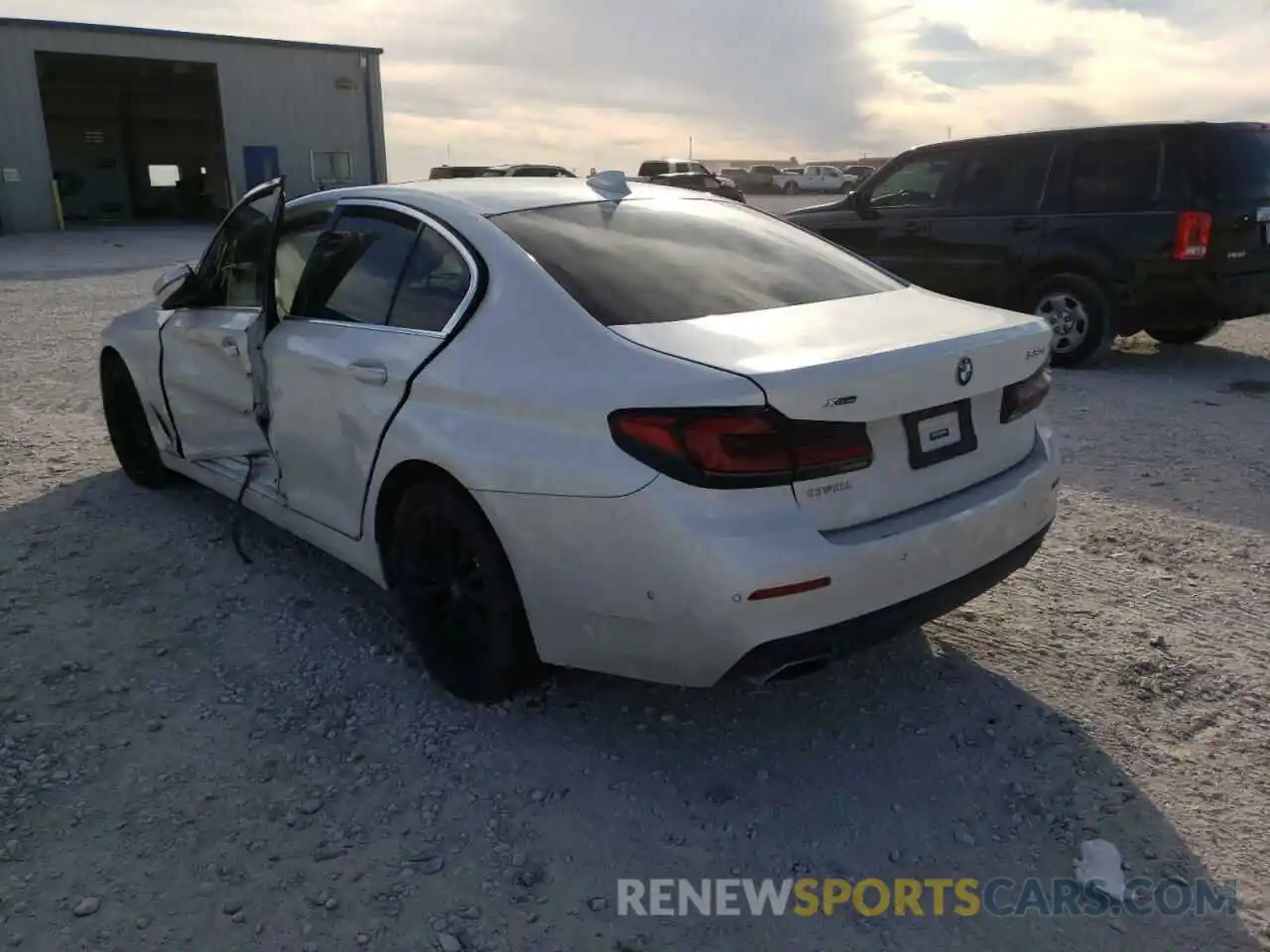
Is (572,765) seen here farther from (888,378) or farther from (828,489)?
(888,378)

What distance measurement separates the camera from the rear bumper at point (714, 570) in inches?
95.7

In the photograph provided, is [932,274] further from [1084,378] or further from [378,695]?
[378,695]

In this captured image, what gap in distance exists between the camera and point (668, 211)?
3.58 meters

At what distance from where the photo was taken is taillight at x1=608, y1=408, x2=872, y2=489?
95.6 inches

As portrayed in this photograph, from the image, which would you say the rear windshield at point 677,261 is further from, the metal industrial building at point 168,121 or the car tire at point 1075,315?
the metal industrial building at point 168,121

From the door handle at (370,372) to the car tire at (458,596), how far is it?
367 millimetres

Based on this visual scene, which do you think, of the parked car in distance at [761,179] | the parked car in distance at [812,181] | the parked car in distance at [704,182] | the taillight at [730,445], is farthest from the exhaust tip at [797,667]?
the parked car in distance at [761,179]

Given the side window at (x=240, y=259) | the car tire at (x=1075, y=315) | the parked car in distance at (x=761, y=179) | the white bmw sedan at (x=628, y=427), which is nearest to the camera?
the white bmw sedan at (x=628, y=427)

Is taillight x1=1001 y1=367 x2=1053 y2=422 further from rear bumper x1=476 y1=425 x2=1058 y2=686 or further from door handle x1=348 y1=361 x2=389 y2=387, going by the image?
door handle x1=348 y1=361 x2=389 y2=387

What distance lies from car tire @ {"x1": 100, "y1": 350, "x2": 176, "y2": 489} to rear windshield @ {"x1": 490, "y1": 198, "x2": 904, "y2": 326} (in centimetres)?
280

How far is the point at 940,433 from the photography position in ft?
→ 9.07

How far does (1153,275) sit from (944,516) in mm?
5991

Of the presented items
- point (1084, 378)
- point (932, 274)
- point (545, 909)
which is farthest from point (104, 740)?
point (932, 274)

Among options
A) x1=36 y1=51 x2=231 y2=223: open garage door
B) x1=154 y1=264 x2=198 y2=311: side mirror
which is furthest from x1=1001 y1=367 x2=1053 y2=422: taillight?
x1=36 y1=51 x2=231 y2=223: open garage door
